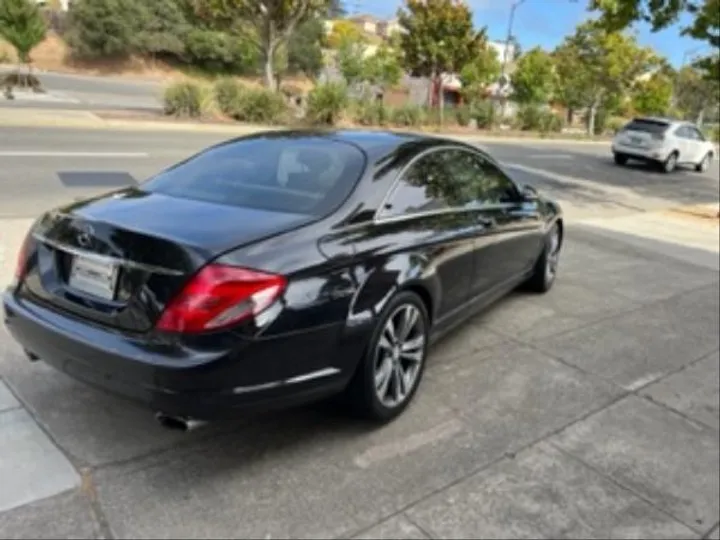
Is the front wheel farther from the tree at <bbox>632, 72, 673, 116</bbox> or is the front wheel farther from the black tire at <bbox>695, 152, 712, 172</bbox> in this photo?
the tree at <bbox>632, 72, 673, 116</bbox>

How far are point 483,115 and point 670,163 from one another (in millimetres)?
10805

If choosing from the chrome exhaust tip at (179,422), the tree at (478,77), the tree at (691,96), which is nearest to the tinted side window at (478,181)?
the chrome exhaust tip at (179,422)

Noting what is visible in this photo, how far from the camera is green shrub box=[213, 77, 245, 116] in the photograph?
20.1 meters

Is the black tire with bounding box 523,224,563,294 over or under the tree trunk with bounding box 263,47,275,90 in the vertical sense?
under

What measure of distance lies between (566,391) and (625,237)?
625 centimetres

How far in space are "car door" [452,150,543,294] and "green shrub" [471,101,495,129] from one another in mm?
26299

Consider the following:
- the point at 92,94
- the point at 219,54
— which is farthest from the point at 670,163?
the point at 219,54

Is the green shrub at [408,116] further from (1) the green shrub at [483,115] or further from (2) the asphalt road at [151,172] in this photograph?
(1) the green shrub at [483,115]

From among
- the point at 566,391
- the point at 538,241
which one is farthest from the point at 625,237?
the point at 566,391

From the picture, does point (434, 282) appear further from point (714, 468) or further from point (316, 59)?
point (316, 59)

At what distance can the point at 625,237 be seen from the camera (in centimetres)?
969

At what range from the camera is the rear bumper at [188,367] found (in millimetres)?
2529

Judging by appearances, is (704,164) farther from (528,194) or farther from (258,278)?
(258,278)

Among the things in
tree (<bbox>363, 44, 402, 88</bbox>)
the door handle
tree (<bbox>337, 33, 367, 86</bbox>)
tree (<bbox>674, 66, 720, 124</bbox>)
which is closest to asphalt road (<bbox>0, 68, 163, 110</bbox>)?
tree (<bbox>337, 33, 367, 86</bbox>)
